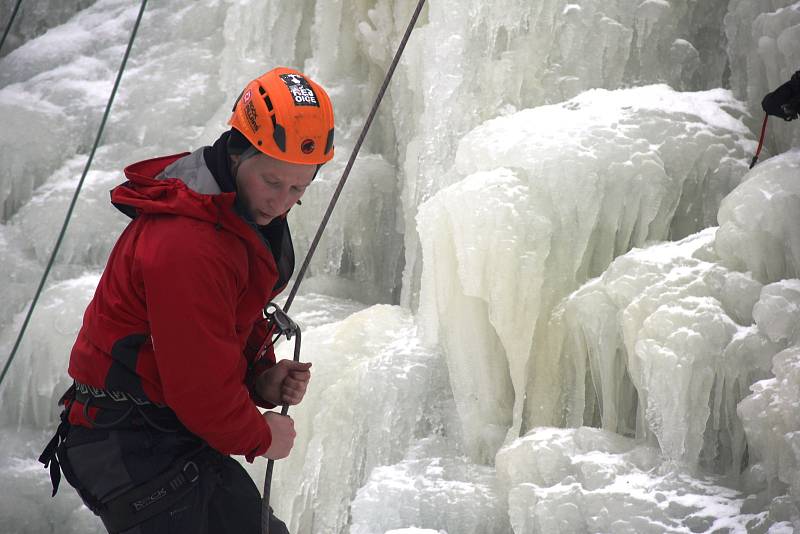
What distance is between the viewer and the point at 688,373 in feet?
9.89

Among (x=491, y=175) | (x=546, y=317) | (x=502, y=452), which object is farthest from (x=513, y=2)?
(x=502, y=452)

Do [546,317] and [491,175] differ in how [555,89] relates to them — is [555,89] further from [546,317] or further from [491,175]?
[546,317]

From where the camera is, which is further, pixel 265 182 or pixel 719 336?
pixel 719 336

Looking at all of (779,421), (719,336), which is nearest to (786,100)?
(719,336)

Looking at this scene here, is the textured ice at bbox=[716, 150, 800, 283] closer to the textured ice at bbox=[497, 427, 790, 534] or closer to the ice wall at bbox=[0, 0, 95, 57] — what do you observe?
the textured ice at bbox=[497, 427, 790, 534]

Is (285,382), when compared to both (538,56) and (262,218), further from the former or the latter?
(538,56)

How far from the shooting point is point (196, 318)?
161 cm

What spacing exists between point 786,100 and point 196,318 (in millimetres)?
2208

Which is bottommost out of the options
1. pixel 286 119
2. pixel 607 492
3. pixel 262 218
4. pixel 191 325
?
pixel 607 492

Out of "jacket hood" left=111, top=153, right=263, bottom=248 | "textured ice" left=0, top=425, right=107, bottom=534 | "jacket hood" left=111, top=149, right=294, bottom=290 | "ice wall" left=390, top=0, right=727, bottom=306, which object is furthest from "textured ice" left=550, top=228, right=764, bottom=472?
"textured ice" left=0, top=425, right=107, bottom=534

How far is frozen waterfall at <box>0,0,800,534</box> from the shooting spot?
3047 millimetres

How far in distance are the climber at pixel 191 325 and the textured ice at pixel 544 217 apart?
178 centimetres

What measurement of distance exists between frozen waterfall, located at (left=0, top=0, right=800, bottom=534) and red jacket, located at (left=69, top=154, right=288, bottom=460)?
1.58 meters

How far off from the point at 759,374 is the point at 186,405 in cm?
188
